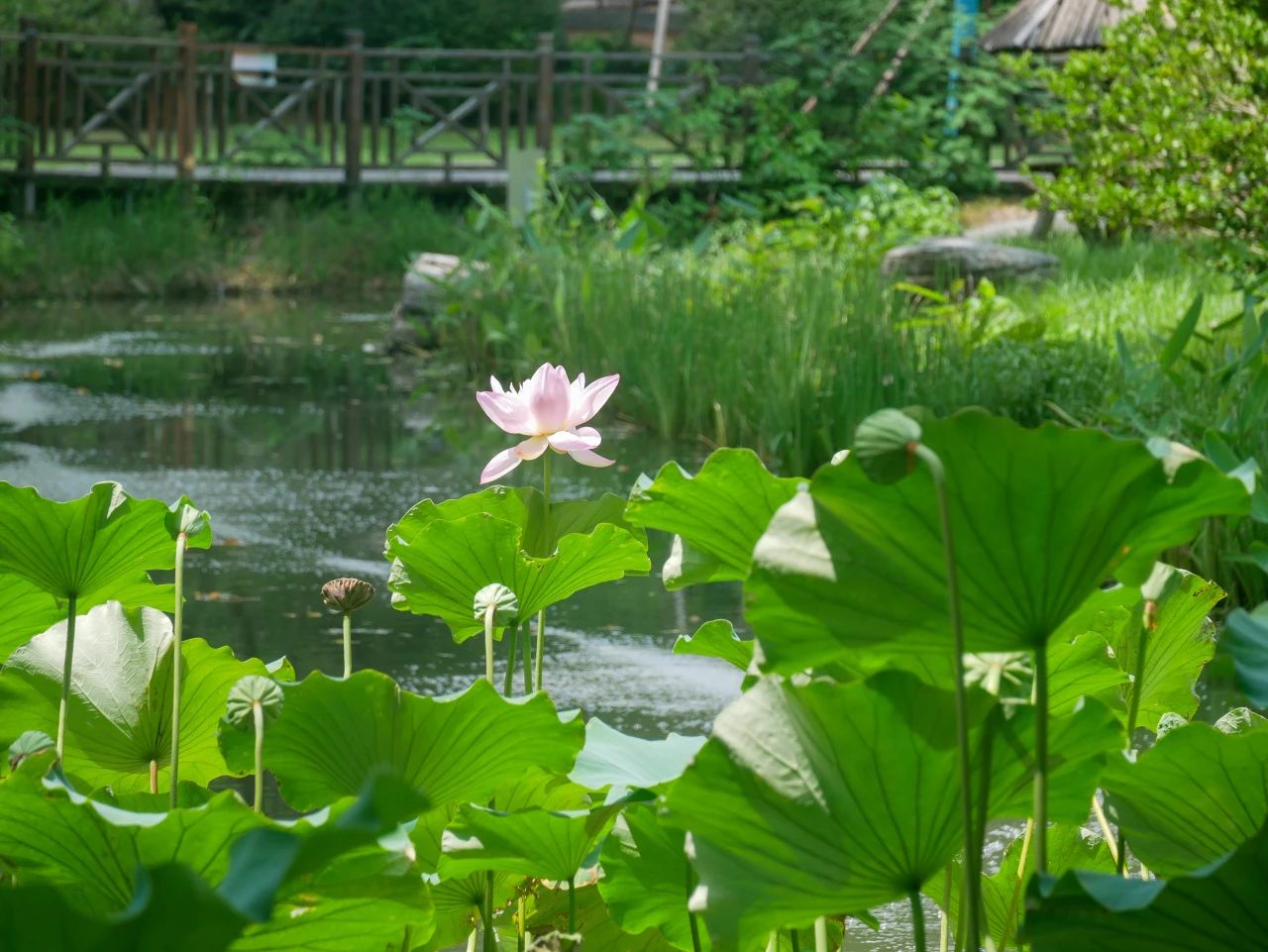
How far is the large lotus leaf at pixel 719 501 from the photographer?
1081 millimetres

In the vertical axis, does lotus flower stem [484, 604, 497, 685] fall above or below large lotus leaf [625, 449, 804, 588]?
below

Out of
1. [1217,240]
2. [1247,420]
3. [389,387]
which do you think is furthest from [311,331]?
[1247,420]

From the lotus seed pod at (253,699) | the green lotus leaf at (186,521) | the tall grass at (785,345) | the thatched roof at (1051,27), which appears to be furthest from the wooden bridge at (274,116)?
the lotus seed pod at (253,699)

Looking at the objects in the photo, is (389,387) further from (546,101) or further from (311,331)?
(546,101)

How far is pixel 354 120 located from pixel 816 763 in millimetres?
16951

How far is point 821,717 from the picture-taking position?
861 millimetres

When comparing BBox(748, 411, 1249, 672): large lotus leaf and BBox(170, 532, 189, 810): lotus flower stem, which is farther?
BBox(170, 532, 189, 810): lotus flower stem

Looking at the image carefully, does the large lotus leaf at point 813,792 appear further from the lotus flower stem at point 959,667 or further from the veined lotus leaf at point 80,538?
the veined lotus leaf at point 80,538

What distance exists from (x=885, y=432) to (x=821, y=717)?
19cm

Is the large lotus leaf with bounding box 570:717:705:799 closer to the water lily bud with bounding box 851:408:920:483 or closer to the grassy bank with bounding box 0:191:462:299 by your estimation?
the water lily bud with bounding box 851:408:920:483

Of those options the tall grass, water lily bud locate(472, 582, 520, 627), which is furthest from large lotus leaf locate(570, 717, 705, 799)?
the tall grass

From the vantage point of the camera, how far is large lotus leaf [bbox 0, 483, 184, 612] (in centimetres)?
122

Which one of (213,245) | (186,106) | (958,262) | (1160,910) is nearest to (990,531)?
(1160,910)

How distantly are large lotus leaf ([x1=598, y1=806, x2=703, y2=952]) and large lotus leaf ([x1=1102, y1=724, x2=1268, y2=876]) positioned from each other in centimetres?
29
